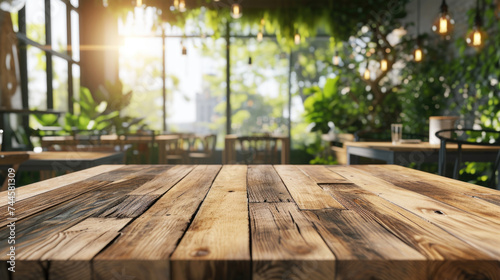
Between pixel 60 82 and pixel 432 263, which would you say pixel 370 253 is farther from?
pixel 60 82

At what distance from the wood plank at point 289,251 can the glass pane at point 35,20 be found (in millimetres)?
5760

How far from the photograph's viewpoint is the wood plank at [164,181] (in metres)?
1.01

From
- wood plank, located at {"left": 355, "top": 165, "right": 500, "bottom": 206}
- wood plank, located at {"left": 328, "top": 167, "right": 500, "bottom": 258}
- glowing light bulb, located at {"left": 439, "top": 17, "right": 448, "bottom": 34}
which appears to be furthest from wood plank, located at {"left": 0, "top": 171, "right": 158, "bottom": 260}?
glowing light bulb, located at {"left": 439, "top": 17, "right": 448, "bottom": 34}

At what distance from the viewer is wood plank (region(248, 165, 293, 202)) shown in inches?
36.0

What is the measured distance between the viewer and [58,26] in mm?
6277

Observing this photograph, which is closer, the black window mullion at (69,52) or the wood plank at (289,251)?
the wood plank at (289,251)

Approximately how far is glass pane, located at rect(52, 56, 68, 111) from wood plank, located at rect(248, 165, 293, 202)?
567 centimetres

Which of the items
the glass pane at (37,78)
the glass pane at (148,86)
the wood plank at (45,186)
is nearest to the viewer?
the wood plank at (45,186)

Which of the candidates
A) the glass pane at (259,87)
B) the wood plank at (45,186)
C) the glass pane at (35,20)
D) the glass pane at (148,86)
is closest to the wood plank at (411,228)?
the wood plank at (45,186)

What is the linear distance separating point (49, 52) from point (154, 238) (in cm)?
626

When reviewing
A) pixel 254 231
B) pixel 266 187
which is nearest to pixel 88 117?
pixel 266 187

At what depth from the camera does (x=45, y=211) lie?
77cm

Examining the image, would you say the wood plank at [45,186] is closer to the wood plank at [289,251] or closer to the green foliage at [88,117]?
the wood plank at [289,251]

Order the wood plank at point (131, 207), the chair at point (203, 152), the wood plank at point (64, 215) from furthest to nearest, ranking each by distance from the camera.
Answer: the chair at point (203, 152) < the wood plank at point (131, 207) < the wood plank at point (64, 215)
